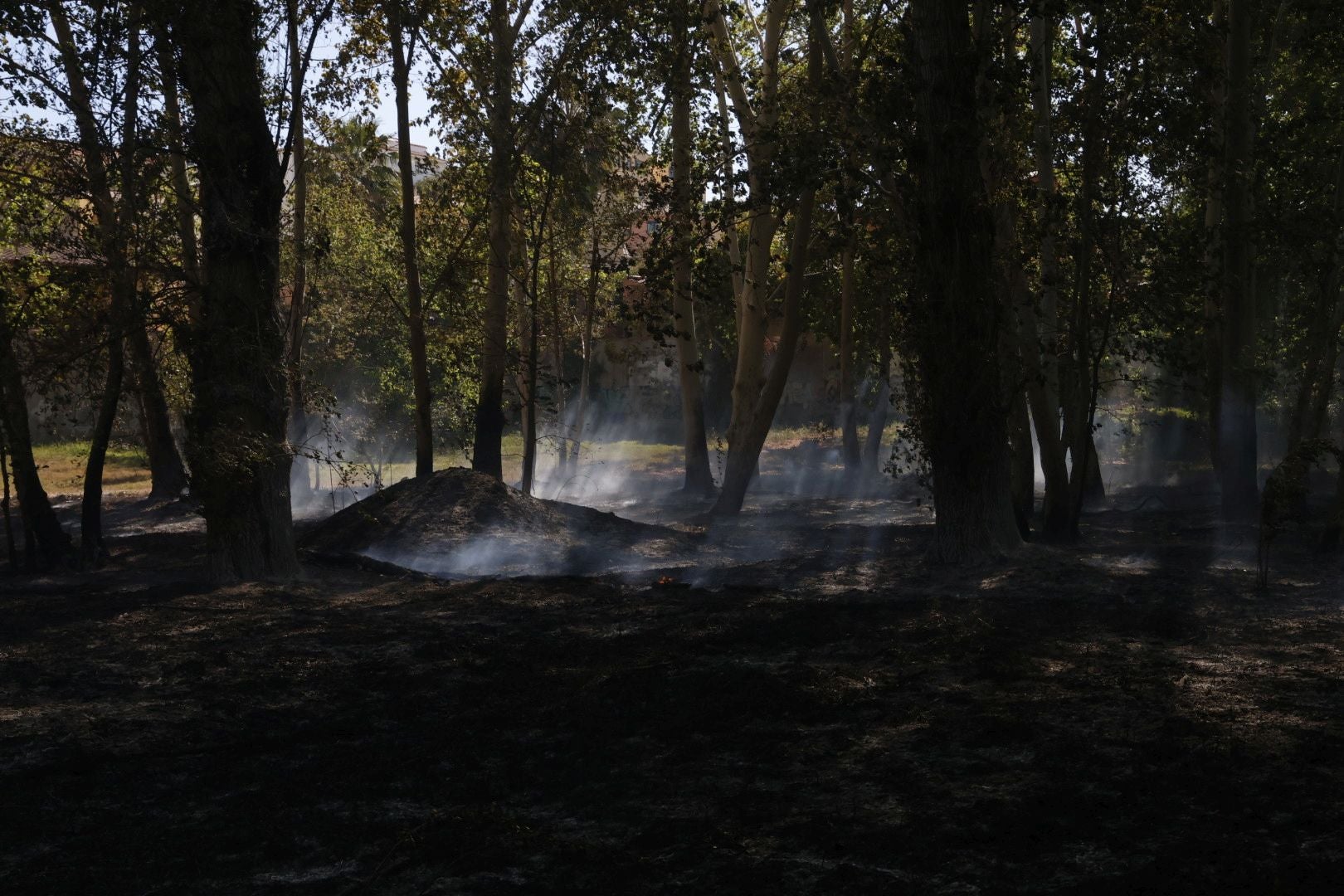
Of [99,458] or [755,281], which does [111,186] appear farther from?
[755,281]

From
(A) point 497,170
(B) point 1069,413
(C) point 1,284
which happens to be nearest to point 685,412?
(A) point 497,170

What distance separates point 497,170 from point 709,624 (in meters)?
10.4

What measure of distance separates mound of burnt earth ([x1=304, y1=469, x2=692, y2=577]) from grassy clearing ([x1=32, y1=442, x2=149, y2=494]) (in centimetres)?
1557

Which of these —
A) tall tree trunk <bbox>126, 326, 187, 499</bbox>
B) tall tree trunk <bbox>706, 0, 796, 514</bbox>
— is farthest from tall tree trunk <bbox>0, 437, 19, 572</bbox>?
tall tree trunk <bbox>706, 0, 796, 514</bbox>

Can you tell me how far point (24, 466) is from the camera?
14.9 meters

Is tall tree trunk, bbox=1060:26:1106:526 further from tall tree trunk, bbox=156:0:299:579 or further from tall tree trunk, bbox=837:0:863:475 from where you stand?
tall tree trunk, bbox=156:0:299:579

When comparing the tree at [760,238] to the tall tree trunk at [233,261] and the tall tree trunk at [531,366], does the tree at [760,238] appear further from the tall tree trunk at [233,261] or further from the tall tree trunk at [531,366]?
the tall tree trunk at [233,261]

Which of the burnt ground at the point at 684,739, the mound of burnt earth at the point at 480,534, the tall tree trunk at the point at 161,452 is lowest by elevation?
the burnt ground at the point at 684,739

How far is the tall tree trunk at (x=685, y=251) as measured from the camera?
1564cm

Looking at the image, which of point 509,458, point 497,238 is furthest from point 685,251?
point 509,458

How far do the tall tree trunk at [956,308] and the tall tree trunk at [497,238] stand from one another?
824 centimetres

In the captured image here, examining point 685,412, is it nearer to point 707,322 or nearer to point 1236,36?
point 707,322

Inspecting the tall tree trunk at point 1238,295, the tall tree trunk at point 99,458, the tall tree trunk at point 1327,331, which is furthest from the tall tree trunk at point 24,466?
the tall tree trunk at point 1327,331

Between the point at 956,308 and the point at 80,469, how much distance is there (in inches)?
1200
